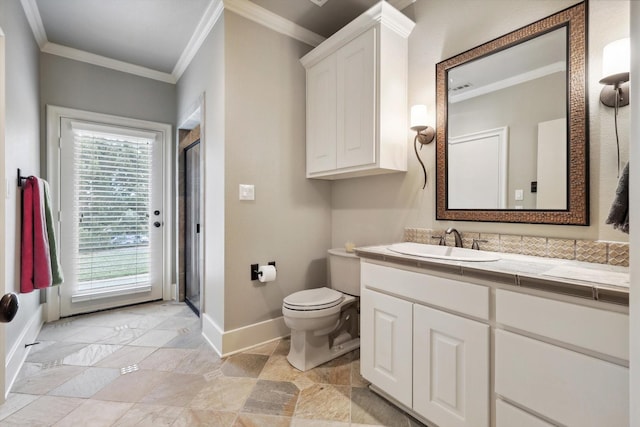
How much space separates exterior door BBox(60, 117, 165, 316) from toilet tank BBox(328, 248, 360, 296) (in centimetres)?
213

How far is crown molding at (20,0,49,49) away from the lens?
2.12 meters

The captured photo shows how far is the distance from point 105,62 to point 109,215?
1.54 m

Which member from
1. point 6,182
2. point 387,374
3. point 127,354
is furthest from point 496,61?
point 127,354

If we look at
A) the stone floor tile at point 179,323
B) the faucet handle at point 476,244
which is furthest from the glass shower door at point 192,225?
the faucet handle at point 476,244

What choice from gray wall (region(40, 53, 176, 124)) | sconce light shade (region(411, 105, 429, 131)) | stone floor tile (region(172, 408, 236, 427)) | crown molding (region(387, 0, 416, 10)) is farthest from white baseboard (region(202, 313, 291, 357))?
crown molding (region(387, 0, 416, 10))

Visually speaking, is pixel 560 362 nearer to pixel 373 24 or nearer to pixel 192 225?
pixel 373 24

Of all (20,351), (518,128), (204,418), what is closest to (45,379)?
(20,351)

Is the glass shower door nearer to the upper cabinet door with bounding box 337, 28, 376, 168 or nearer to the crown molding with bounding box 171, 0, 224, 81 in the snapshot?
the crown molding with bounding box 171, 0, 224, 81

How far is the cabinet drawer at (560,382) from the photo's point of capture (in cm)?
88

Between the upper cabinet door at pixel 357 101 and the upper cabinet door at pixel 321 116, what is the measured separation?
0.23 ft

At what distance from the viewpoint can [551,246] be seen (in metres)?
1.42

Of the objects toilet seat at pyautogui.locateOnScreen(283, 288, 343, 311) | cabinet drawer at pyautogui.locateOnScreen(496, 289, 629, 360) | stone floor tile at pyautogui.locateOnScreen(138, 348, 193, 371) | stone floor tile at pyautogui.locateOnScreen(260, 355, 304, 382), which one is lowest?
stone floor tile at pyautogui.locateOnScreen(260, 355, 304, 382)

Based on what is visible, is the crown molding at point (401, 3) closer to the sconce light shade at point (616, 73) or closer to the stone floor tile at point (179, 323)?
the sconce light shade at point (616, 73)

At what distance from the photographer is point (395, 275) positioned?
4.85ft
